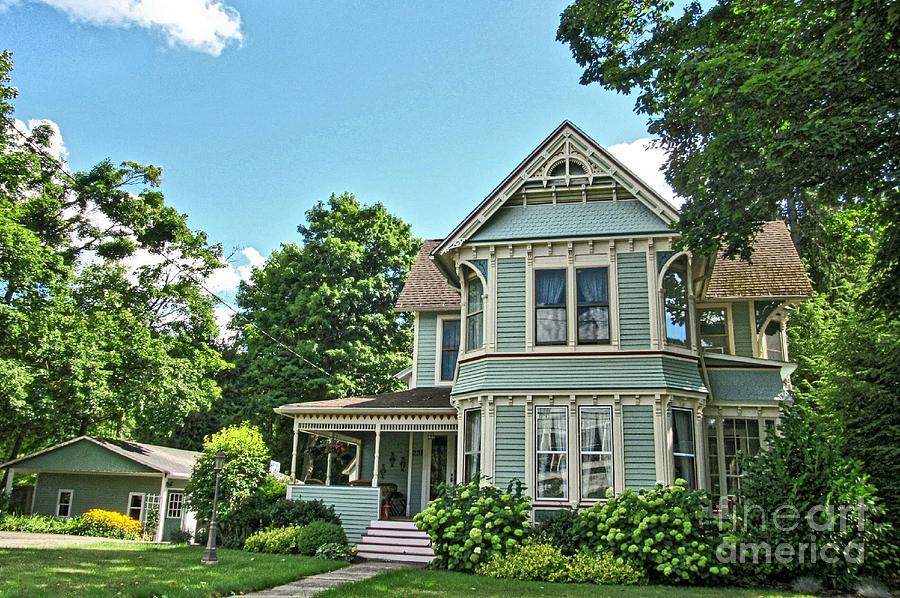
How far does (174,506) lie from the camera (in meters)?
26.7

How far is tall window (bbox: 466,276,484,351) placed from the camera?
16.3 metres

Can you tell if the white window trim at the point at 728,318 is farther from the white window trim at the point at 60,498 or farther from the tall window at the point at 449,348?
the white window trim at the point at 60,498

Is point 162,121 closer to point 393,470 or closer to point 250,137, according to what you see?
point 250,137

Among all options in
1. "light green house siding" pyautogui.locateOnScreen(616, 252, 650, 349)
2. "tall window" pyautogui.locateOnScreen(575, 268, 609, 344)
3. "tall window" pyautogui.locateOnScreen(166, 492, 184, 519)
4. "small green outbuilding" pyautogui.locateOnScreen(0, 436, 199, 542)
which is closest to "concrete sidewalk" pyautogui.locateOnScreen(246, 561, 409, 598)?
"tall window" pyautogui.locateOnScreen(575, 268, 609, 344)

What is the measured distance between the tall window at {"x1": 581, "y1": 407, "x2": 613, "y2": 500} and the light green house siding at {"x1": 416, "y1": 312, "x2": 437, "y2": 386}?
693 cm

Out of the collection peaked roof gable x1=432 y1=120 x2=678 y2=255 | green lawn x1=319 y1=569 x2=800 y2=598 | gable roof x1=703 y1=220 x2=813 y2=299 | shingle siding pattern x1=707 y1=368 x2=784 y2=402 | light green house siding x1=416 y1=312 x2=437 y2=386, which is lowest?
green lawn x1=319 y1=569 x2=800 y2=598

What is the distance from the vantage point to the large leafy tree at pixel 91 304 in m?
23.2

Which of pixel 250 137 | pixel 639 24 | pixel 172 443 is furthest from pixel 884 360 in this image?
pixel 172 443

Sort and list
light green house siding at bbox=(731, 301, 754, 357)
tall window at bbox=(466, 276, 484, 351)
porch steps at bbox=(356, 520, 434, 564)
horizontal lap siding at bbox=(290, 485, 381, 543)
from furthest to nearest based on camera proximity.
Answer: light green house siding at bbox=(731, 301, 754, 357) → horizontal lap siding at bbox=(290, 485, 381, 543) → tall window at bbox=(466, 276, 484, 351) → porch steps at bbox=(356, 520, 434, 564)

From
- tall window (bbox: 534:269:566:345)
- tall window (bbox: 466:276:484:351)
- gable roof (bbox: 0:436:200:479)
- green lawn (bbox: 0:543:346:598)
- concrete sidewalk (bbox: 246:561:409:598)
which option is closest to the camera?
green lawn (bbox: 0:543:346:598)

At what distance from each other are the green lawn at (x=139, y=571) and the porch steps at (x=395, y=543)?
183cm

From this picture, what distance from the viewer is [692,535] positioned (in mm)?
12117

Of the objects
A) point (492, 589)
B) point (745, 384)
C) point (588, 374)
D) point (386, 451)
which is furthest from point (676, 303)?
point (386, 451)

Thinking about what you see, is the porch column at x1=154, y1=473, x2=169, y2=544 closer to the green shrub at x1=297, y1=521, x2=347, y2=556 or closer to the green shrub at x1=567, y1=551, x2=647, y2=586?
the green shrub at x1=297, y1=521, x2=347, y2=556
